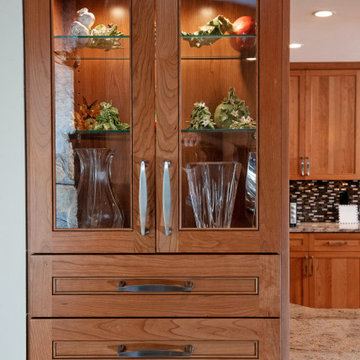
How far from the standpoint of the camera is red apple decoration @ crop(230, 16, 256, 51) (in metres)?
1.39

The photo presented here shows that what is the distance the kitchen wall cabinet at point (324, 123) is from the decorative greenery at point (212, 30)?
2.98 metres

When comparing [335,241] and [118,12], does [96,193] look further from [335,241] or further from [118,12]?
[335,241]

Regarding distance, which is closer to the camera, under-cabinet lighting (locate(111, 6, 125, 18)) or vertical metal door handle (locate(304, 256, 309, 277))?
under-cabinet lighting (locate(111, 6, 125, 18))

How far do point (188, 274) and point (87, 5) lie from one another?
2.91 ft

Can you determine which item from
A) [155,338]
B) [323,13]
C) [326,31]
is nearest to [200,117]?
[155,338]

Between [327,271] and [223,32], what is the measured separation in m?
3.19

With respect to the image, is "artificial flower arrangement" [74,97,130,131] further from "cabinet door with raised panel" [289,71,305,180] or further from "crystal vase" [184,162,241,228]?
"cabinet door with raised panel" [289,71,305,180]

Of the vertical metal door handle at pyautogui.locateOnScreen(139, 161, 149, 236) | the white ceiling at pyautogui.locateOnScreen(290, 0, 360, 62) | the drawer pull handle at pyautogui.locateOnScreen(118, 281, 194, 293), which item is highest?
the white ceiling at pyautogui.locateOnScreen(290, 0, 360, 62)

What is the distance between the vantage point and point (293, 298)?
161 inches

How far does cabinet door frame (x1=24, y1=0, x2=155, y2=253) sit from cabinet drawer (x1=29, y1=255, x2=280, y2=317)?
0.16ft

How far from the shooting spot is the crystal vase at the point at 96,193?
4.62 feet

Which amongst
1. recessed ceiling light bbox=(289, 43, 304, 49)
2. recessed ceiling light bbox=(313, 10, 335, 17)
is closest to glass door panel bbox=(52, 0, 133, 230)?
recessed ceiling light bbox=(313, 10, 335, 17)

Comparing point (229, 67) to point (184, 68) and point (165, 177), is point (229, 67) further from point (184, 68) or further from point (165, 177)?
point (165, 177)

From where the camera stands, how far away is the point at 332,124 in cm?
432
